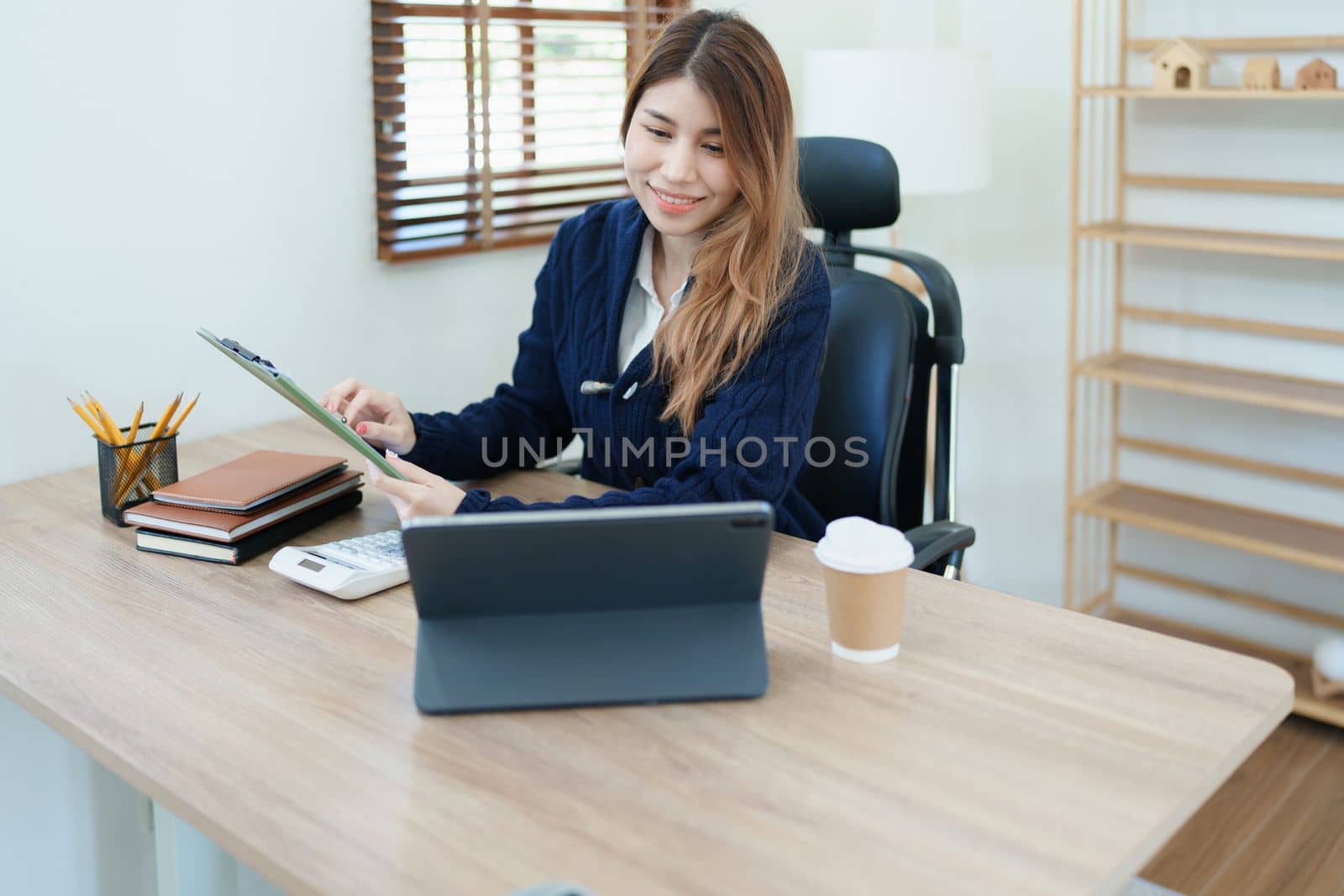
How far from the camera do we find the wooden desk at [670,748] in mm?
934

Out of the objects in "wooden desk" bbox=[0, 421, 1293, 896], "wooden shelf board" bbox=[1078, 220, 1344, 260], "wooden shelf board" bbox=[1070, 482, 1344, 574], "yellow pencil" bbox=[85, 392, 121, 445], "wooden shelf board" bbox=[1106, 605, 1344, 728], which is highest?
"wooden shelf board" bbox=[1078, 220, 1344, 260]

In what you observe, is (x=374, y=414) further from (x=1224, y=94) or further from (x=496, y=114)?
(x=1224, y=94)

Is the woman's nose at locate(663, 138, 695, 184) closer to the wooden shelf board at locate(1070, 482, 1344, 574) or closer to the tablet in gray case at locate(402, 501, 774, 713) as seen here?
the tablet in gray case at locate(402, 501, 774, 713)

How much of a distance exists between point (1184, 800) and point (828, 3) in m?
2.62

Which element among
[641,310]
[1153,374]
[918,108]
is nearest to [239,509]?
[641,310]

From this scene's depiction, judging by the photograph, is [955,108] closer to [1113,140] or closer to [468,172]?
[1113,140]

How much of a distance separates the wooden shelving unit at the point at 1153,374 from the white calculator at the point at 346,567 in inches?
71.8

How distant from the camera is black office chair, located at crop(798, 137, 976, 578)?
1.92 meters

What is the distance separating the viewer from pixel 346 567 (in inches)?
56.7

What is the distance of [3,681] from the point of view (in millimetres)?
1233

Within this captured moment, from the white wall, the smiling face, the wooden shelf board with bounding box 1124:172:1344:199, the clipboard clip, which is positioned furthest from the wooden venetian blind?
the wooden shelf board with bounding box 1124:172:1344:199

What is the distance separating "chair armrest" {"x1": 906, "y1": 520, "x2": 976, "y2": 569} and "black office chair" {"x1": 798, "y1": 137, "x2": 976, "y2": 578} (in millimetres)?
17

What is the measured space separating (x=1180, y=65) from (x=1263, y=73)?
170 mm

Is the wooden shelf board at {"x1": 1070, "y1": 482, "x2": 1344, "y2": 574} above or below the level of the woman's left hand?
below
